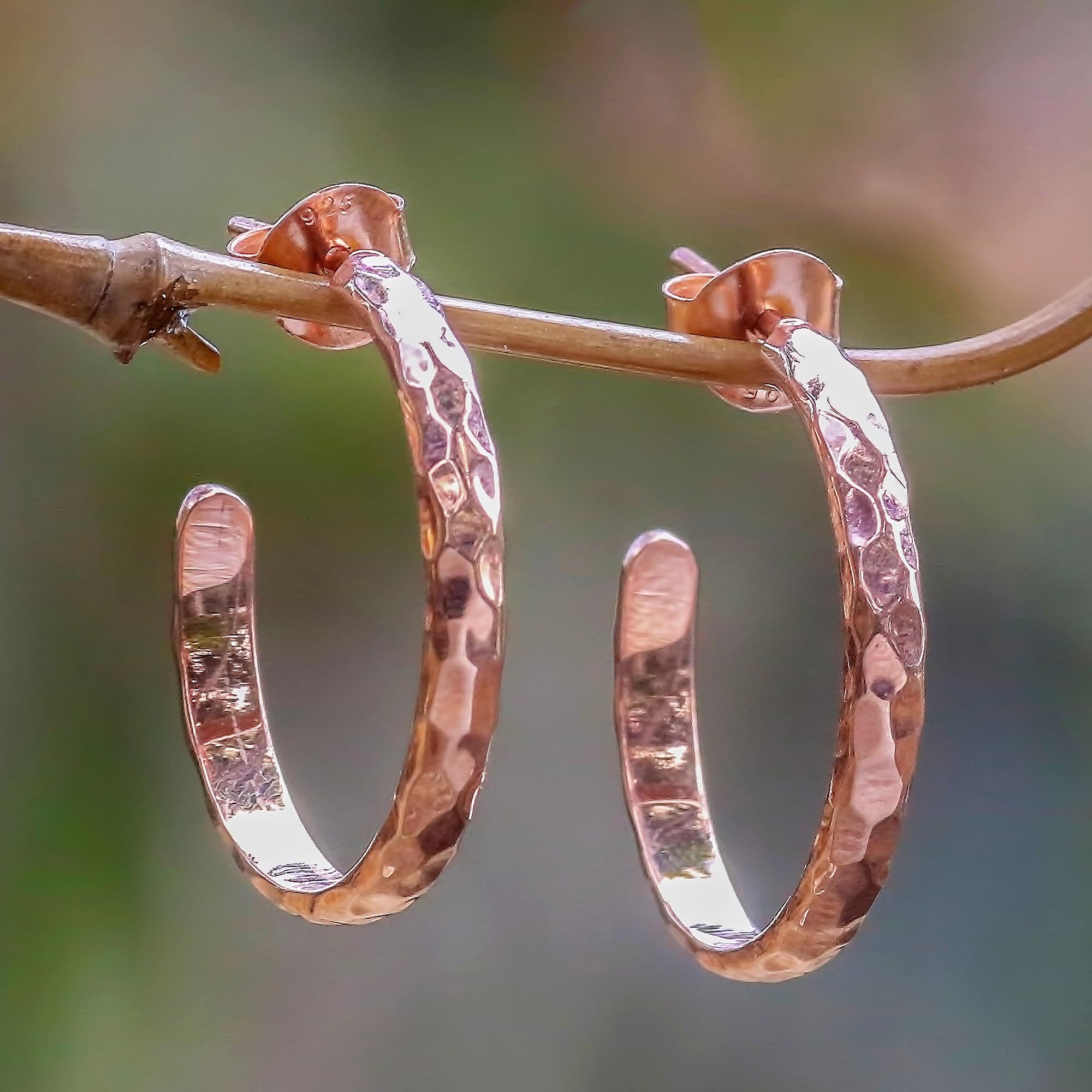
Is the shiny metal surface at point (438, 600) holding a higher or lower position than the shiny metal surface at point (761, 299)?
lower

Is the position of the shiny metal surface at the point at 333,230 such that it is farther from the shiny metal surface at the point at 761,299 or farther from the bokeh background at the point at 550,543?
the bokeh background at the point at 550,543

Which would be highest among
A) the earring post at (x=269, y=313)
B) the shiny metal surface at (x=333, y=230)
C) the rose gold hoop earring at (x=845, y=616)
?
the shiny metal surface at (x=333, y=230)

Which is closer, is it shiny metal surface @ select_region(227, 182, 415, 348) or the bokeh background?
shiny metal surface @ select_region(227, 182, 415, 348)

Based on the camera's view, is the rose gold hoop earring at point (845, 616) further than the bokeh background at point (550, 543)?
No

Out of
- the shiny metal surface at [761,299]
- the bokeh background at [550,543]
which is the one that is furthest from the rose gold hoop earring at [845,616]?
the bokeh background at [550,543]

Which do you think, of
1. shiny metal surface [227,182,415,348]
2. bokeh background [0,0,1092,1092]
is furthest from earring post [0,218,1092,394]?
bokeh background [0,0,1092,1092]

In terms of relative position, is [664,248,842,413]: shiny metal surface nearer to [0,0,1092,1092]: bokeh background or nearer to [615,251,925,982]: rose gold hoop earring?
[615,251,925,982]: rose gold hoop earring

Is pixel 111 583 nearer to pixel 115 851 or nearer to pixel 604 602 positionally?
pixel 115 851
